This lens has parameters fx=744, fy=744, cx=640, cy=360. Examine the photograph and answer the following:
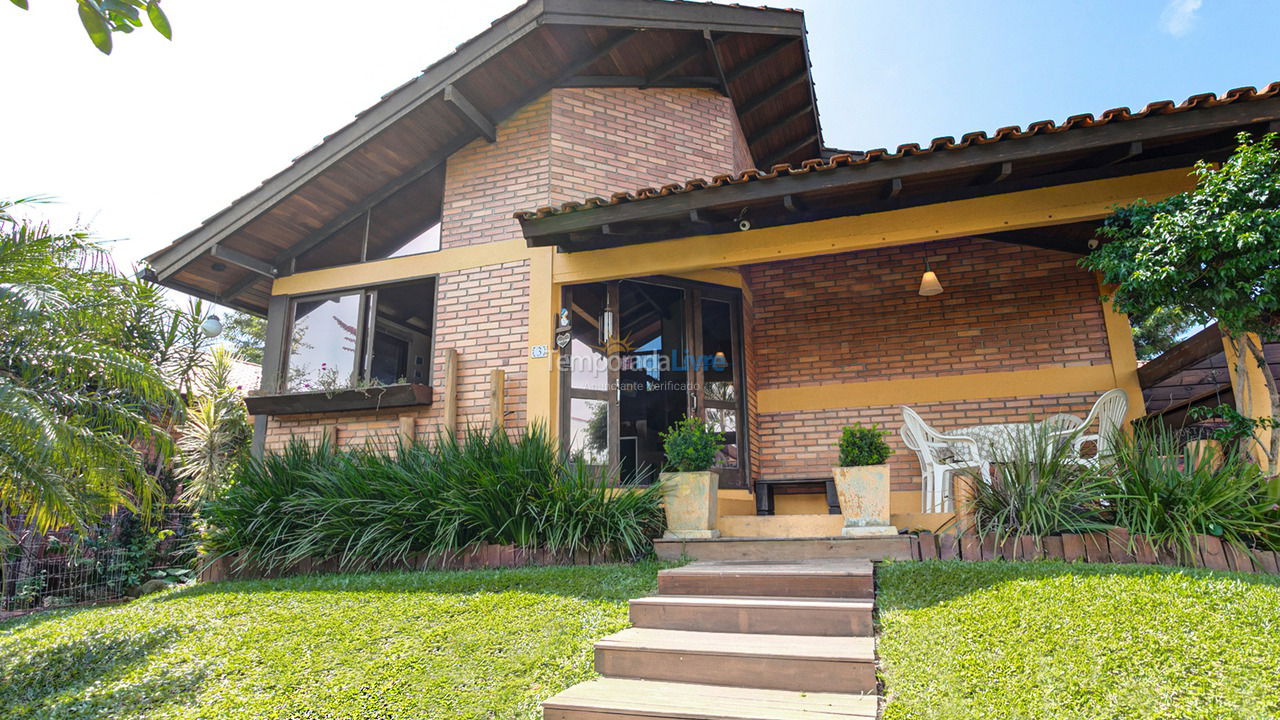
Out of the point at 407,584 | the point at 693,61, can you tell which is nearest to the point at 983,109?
the point at 693,61

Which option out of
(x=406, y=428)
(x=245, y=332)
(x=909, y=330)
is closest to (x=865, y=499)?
(x=909, y=330)

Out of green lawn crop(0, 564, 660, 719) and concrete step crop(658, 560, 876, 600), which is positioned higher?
concrete step crop(658, 560, 876, 600)

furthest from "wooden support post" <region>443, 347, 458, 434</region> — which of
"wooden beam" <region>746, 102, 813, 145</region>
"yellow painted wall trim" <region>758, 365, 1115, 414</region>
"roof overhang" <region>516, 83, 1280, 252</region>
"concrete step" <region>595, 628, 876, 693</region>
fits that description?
"wooden beam" <region>746, 102, 813, 145</region>

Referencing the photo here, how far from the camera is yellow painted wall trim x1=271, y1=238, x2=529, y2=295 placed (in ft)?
24.9

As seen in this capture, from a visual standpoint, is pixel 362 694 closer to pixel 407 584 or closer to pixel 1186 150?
pixel 407 584

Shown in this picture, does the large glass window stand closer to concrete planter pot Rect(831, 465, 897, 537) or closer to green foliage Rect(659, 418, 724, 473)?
green foliage Rect(659, 418, 724, 473)

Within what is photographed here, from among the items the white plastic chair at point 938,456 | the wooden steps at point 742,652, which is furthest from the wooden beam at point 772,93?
the wooden steps at point 742,652

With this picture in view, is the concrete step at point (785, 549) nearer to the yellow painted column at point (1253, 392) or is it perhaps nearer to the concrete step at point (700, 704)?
the concrete step at point (700, 704)

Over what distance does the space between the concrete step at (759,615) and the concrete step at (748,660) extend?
91 millimetres

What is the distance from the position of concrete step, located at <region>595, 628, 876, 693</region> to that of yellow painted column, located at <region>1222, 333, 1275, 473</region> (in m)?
3.46

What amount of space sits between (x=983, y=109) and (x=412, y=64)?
99.3ft

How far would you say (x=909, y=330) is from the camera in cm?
792

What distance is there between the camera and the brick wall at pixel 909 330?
7.48 m

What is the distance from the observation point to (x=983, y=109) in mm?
31328
